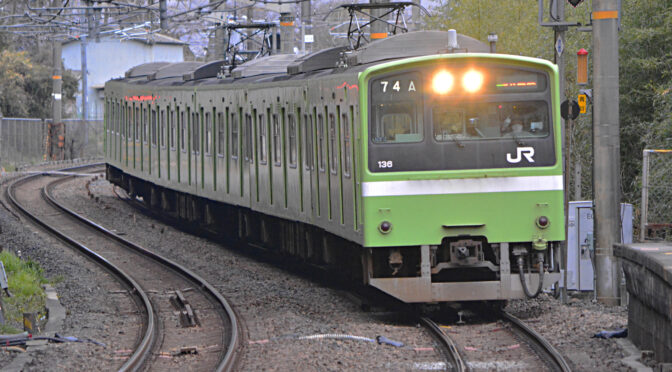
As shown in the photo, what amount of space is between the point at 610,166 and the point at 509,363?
471 cm

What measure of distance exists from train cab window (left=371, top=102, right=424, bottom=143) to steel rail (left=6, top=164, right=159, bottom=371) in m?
2.95

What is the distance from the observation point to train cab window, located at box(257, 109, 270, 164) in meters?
16.5

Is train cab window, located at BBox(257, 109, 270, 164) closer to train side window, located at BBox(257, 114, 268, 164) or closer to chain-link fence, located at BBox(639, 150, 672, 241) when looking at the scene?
train side window, located at BBox(257, 114, 268, 164)

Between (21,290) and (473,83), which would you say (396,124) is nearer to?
(473,83)

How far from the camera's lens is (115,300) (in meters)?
13.7

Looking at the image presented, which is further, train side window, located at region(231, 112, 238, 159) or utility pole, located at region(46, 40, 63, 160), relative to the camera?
utility pole, located at region(46, 40, 63, 160)

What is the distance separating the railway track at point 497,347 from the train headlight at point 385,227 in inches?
38.8

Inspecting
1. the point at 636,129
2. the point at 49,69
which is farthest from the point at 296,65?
the point at 49,69

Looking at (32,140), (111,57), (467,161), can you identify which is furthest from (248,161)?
(111,57)

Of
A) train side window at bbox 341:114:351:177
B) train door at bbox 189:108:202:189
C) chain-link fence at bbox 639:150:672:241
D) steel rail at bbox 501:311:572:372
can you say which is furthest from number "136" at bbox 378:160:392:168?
train door at bbox 189:108:202:189

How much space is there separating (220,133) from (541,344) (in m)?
10.5

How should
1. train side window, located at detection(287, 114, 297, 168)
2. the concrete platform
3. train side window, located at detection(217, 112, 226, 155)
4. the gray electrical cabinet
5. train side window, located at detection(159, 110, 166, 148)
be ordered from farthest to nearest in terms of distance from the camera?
train side window, located at detection(159, 110, 166, 148)
train side window, located at detection(217, 112, 226, 155)
train side window, located at detection(287, 114, 297, 168)
the gray electrical cabinet
the concrete platform

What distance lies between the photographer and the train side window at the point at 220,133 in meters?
19.0

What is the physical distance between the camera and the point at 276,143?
1597 centimetres
